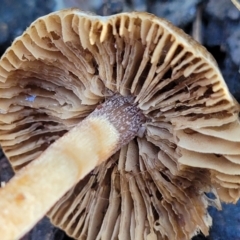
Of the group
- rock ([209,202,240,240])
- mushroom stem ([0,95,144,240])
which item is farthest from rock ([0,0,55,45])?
rock ([209,202,240,240])

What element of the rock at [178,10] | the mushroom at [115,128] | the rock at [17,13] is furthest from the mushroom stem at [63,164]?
the rock at [17,13]

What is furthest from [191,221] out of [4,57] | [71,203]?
[4,57]

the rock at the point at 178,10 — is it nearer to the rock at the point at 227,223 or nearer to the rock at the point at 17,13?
the rock at the point at 17,13

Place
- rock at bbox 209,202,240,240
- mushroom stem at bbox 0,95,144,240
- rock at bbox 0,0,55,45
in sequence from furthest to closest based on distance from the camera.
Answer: rock at bbox 0,0,55,45 → rock at bbox 209,202,240,240 → mushroom stem at bbox 0,95,144,240

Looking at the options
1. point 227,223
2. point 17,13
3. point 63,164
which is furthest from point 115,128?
point 17,13

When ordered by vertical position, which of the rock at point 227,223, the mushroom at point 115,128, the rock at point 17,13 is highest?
the rock at point 17,13

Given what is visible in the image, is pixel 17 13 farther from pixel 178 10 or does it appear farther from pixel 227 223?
pixel 227 223

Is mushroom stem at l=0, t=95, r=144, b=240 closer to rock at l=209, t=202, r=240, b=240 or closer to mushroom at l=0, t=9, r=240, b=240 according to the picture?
mushroom at l=0, t=9, r=240, b=240
